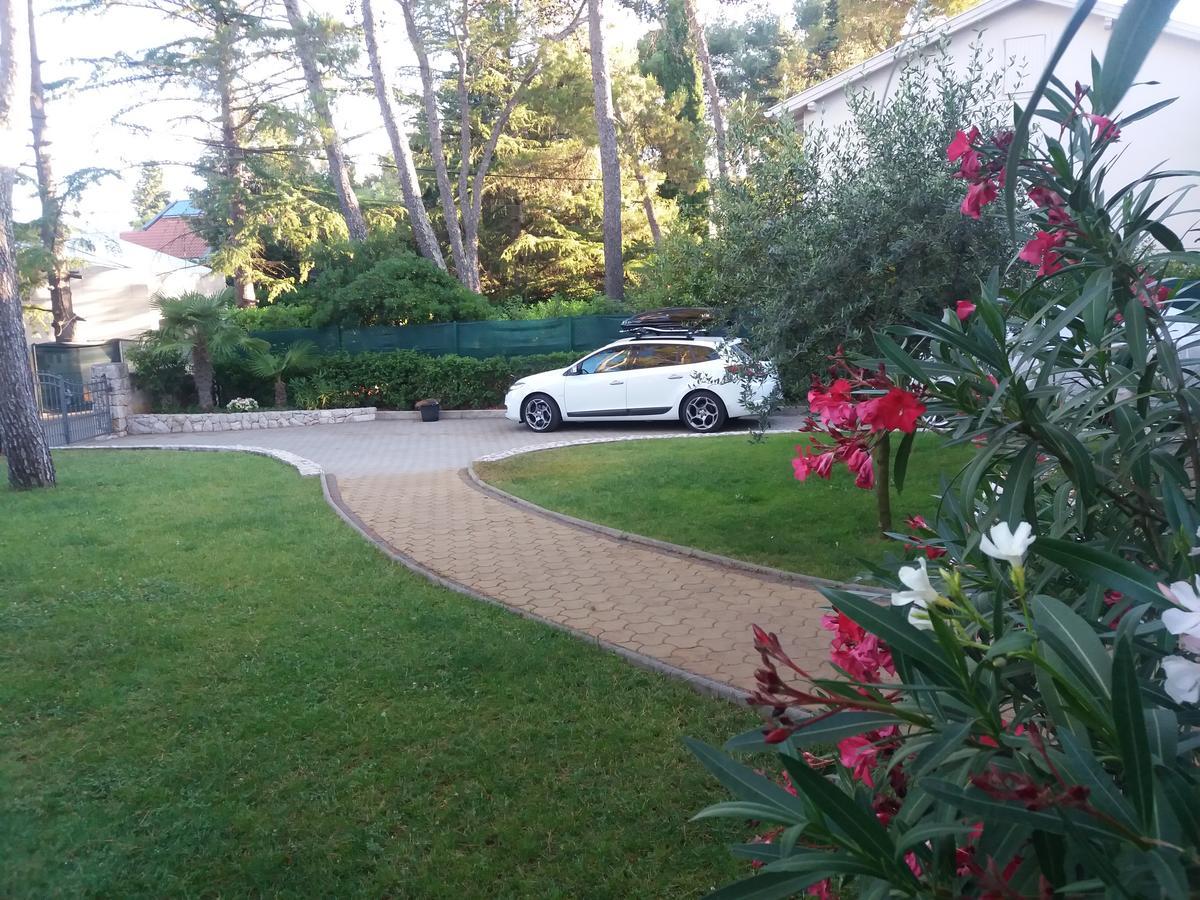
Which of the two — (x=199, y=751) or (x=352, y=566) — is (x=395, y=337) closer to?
(x=352, y=566)

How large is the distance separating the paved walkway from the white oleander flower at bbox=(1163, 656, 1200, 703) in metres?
3.74

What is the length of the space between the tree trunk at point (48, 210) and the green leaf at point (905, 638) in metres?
26.7

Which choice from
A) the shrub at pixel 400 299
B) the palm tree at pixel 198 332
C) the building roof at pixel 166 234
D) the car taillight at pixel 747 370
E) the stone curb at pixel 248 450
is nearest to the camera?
the car taillight at pixel 747 370

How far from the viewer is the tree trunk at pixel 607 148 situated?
21.9m

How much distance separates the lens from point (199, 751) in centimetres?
401

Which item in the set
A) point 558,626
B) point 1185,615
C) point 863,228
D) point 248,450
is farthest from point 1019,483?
point 248,450

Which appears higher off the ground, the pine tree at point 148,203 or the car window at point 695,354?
the pine tree at point 148,203

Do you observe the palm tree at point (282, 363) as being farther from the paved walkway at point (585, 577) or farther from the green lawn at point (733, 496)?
the green lawn at point (733, 496)

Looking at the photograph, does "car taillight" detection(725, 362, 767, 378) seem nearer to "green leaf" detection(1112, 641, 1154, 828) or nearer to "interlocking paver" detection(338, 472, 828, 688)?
"interlocking paver" detection(338, 472, 828, 688)

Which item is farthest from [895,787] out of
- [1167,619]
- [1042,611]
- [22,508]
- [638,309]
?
[638,309]

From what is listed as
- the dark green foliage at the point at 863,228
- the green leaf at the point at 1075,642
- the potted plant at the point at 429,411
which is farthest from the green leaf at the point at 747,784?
the potted plant at the point at 429,411

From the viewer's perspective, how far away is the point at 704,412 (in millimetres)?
14508

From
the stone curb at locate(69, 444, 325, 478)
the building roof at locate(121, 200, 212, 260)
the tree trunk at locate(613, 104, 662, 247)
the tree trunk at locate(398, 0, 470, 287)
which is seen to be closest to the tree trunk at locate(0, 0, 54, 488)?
the stone curb at locate(69, 444, 325, 478)

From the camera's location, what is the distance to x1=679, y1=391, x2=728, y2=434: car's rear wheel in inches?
568
